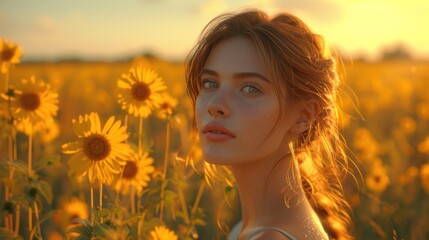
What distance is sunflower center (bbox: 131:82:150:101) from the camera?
214cm

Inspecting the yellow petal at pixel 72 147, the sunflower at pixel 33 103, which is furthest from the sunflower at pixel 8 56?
the yellow petal at pixel 72 147

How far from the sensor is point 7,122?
6.94ft

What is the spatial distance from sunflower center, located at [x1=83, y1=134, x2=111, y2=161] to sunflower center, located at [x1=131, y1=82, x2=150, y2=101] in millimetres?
359

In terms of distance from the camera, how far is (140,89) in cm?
214

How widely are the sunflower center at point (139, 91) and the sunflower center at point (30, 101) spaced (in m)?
0.34

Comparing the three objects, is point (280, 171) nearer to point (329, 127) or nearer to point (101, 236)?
point (329, 127)

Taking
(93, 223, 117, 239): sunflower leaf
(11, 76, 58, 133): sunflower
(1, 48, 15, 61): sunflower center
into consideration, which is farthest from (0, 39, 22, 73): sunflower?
(93, 223, 117, 239): sunflower leaf

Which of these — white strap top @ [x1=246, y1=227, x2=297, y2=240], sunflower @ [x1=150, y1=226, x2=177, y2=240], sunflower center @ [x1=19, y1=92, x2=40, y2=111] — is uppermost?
sunflower center @ [x1=19, y1=92, x2=40, y2=111]

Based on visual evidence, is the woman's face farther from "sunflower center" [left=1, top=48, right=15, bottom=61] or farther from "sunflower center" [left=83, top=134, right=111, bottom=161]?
"sunflower center" [left=1, top=48, right=15, bottom=61]

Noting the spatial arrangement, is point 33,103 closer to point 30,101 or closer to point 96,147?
point 30,101

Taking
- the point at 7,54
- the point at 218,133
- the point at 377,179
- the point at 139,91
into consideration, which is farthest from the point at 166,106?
the point at 377,179

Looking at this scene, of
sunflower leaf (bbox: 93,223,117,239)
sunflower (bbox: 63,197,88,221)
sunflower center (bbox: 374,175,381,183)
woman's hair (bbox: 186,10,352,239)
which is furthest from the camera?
sunflower center (bbox: 374,175,381,183)

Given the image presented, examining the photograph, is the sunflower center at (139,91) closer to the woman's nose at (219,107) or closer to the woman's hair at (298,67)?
the woman's hair at (298,67)

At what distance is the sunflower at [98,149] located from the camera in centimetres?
180
